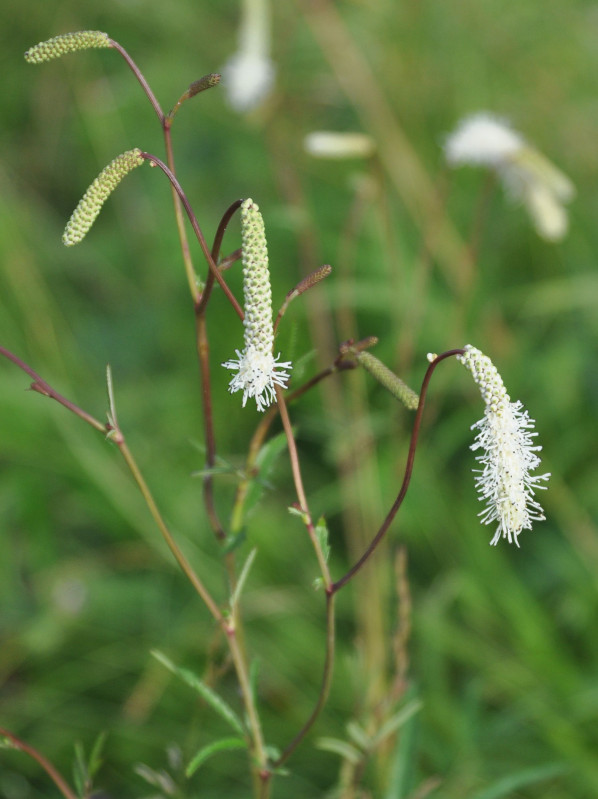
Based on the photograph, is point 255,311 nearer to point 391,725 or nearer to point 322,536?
point 322,536

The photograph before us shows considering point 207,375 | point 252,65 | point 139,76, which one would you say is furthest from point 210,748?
point 252,65

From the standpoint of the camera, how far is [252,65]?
5.38 feet

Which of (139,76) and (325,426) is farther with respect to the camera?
(325,426)

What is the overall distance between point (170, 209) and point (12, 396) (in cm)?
82

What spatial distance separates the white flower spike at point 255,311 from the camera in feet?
1.94

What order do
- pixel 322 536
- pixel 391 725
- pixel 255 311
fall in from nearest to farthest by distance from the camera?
pixel 255 311 < pixel 322 536 < pixel 391 725

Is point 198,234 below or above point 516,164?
below

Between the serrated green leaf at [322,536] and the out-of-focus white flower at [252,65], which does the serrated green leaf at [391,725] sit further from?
the out-of-focus white flower at [252,65]

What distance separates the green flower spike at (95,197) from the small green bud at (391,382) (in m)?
0.25

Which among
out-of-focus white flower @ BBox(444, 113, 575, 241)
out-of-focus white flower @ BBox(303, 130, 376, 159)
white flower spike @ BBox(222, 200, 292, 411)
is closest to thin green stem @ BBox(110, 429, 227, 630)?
white flower spike @ BBox(222, 200, 292, 411)

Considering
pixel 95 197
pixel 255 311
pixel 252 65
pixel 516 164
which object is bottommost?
pixel 255 311

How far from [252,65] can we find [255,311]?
1.20m

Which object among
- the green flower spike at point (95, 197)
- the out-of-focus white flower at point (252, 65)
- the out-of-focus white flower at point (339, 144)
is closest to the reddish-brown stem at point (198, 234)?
the green flower spike at point (95, 197)

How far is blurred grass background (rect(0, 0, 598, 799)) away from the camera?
1448mm
